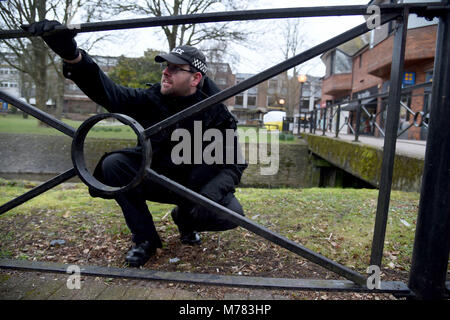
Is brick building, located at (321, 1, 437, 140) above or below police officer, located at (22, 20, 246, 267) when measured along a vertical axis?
above

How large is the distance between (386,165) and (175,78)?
1.64m

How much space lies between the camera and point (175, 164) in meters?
2.26

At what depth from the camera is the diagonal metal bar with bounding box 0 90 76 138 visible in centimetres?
151

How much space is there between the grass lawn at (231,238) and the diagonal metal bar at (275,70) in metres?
1.19

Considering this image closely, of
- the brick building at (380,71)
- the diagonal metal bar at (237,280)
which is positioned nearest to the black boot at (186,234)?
the diagonal metal bar at (237,280)

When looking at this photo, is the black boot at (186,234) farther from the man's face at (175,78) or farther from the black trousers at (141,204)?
the man's face at (175,78)

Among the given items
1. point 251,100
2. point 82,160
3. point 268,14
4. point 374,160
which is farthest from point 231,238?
point 251,100

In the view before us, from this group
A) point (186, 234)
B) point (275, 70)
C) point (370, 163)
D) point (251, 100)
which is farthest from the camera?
point (251, 100)

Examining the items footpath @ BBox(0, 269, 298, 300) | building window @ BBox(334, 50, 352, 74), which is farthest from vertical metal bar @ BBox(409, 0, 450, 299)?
building window @ BBox(334, 50, 352, 74)

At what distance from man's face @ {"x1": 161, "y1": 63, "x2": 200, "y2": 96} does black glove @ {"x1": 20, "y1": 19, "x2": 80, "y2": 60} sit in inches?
31.0

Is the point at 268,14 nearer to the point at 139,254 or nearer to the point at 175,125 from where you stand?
the point at 175,125

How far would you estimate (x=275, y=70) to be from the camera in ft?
4.50

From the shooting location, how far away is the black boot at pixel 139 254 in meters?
2.03

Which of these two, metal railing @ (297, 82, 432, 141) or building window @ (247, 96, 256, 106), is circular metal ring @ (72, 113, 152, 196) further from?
building window @ (247, 96, 256, 106)
